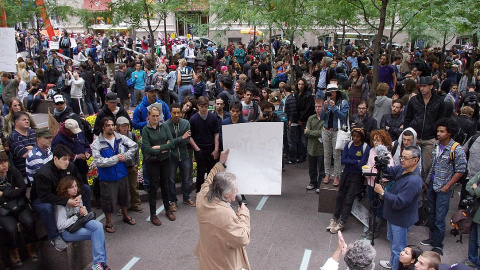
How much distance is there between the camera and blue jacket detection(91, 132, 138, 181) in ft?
19.5

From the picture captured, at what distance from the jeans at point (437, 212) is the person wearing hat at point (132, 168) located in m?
4.52

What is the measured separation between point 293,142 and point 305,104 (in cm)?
96

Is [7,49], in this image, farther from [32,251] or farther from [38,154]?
[32,251]

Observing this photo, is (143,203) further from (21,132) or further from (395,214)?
(395,214)

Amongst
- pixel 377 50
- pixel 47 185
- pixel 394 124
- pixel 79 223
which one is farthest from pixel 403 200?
pixel 377 50

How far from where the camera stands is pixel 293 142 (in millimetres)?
9227

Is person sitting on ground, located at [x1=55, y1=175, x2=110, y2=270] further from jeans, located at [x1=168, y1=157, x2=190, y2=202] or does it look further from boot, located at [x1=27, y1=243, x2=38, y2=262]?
jeans, located at [x1=168, y1=157, x2=190, y2=202]

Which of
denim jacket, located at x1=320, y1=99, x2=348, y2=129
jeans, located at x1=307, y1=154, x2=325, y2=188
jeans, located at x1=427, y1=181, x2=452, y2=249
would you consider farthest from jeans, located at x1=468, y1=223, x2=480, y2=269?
jeans, located at x1=307, y1=154, x2=325, y2=188

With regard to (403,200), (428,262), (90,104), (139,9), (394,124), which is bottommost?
(428,262)

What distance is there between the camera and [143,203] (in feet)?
24.2

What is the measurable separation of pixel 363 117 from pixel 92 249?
16.0 ft

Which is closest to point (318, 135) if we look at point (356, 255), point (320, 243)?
point (320, 243)

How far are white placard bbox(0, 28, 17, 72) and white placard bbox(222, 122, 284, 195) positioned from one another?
452 centimetres

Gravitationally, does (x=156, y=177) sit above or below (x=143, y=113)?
below
